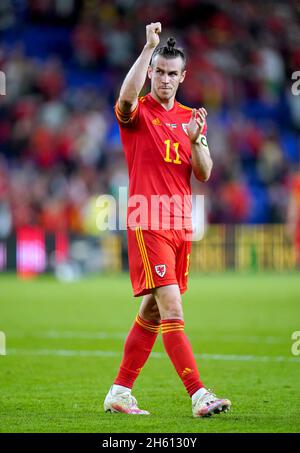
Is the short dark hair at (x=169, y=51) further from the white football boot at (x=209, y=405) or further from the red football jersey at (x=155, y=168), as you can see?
the white football boot at (x=209, y=405)

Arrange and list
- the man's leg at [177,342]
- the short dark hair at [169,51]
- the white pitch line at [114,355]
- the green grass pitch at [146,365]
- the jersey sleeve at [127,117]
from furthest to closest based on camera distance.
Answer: the white pitch line at [114,355] → the short dark hair at [169,51] → the jersey sleeve at [127,117] → the man's leg at [177,342] → the green grass pitch at [146,365]

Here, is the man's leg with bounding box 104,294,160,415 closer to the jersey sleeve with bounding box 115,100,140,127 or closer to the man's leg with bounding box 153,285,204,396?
the man's leg with bounding box 153,285,204,396

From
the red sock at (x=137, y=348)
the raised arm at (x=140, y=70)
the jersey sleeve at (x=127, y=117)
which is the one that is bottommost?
the red sock at (x=137, y=348)

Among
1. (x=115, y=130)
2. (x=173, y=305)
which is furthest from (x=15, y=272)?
(x=173, y=305)

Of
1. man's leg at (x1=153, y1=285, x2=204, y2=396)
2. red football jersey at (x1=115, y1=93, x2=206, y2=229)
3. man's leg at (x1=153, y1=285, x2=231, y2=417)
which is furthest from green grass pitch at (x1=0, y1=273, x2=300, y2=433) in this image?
red football jersey at (x1=115, y1=93, x2=206, y2=229)

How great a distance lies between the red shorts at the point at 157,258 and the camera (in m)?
6.39

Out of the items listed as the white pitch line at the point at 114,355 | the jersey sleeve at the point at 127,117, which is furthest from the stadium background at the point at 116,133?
the jersey sleeve at the point at 127,117

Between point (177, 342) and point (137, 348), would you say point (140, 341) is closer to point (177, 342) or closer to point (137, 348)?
point (137, 348)

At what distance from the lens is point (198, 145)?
6.52 meters

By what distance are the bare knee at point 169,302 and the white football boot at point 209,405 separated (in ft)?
1.75

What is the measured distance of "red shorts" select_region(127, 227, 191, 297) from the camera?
6.39m

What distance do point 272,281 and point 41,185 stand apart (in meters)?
6.02

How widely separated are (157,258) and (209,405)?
95 centimetres
